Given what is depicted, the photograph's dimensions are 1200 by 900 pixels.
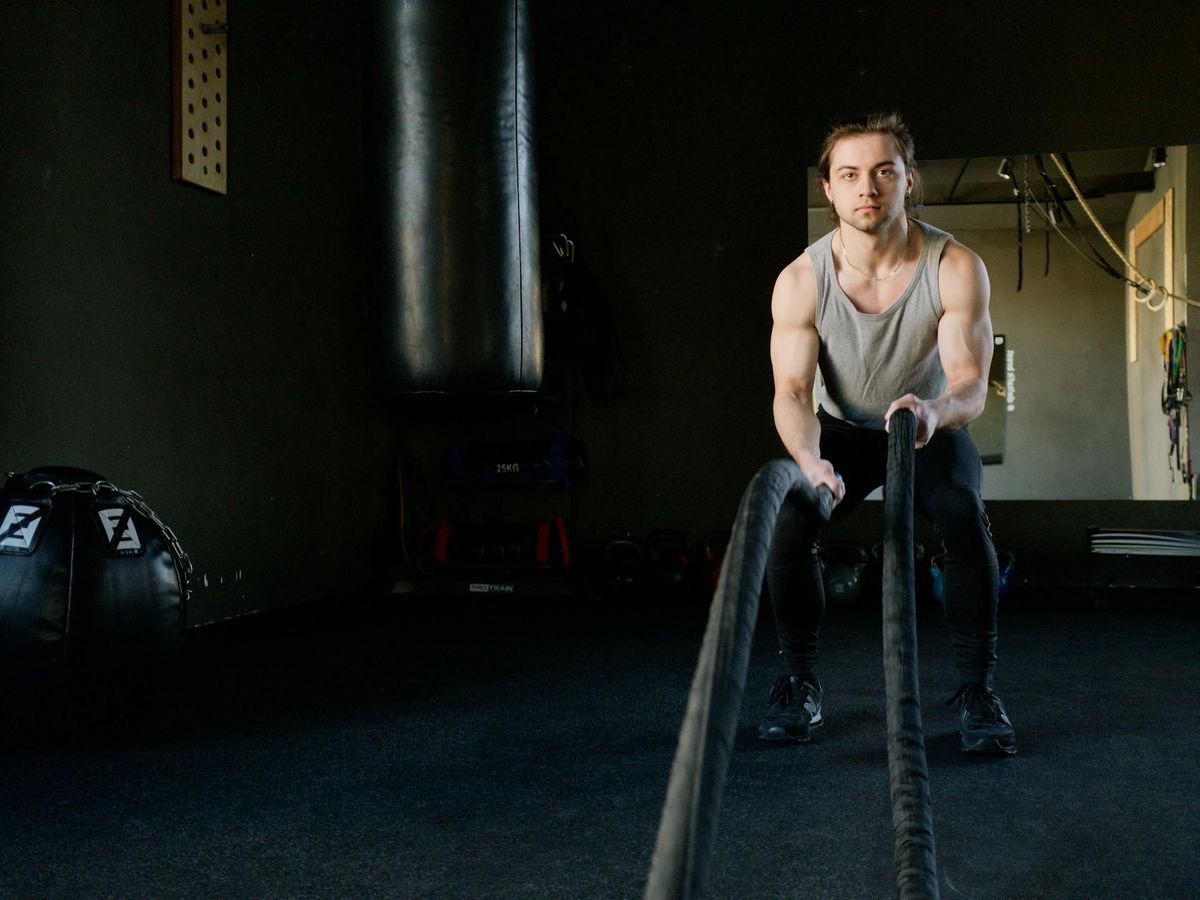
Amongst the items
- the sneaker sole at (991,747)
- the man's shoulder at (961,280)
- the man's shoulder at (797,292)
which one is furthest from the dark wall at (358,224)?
the sneaker sole at (991,747)

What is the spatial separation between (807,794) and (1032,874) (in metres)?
0.41

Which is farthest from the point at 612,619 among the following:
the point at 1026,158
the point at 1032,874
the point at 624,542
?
the point at 1026,158

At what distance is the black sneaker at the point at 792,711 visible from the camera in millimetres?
2061

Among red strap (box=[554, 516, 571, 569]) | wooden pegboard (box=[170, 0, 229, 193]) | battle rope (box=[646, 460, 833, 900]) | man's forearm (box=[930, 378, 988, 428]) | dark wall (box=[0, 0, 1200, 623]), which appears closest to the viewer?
battle rope (box=[646, 460, 833, 900])

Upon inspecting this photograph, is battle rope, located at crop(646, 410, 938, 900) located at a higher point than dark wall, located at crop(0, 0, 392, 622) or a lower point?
lower

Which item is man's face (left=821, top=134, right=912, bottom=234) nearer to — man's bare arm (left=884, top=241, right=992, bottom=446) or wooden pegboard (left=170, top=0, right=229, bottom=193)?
man's bare arm (left=884, top=241, right=992, bottom=446)

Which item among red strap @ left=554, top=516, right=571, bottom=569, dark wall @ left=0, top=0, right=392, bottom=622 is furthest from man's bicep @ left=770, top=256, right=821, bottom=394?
red strap @ left=554, top=516, right=571, bottom=569

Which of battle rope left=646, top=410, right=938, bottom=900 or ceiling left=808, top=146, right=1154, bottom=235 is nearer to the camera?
battle rope left=646, top=410, right=938, bottom=900

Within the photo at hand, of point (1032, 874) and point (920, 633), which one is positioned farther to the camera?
point (920, 633)

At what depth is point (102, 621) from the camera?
6.49 feet

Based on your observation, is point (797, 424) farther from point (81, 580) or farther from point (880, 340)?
point (81, 580)

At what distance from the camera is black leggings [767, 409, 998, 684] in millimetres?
1970

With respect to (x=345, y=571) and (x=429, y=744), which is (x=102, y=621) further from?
(x=345, y=571)

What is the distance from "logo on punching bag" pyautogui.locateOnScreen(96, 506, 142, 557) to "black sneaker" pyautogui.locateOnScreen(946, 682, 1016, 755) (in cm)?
161
